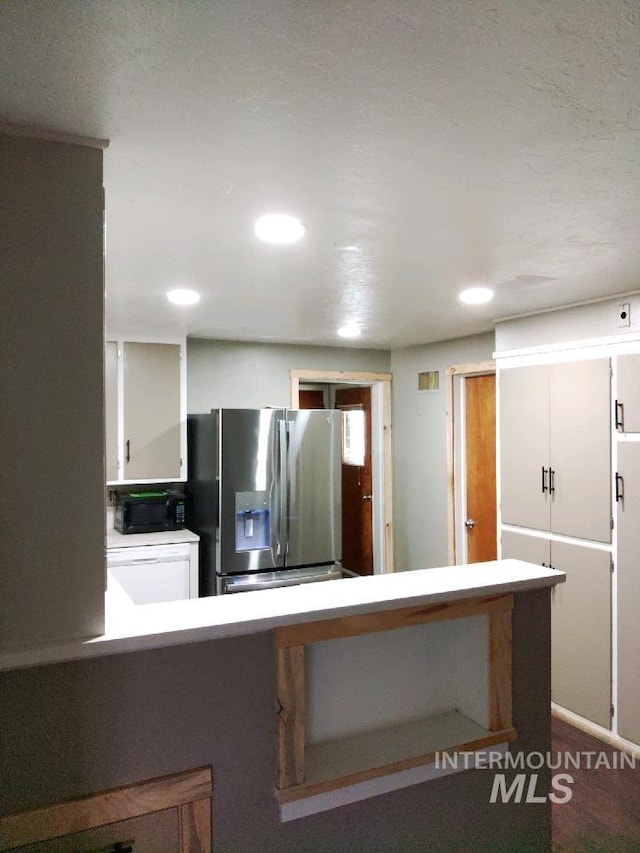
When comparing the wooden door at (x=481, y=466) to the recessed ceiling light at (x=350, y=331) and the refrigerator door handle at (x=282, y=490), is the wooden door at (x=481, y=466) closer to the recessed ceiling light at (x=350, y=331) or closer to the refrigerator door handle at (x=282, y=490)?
the recessed ceiling light at (x=350, y=331)

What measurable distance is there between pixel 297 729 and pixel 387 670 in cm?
38

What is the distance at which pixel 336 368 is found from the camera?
5102 mm

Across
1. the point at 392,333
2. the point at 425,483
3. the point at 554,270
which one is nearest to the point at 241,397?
the point at 392,333

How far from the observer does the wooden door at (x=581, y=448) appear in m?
3.03

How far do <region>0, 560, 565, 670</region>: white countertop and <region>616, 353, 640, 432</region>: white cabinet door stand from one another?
1.39 meters

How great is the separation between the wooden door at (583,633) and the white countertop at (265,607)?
4.76 feet

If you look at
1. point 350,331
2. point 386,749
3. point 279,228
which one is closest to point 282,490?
point 350,331

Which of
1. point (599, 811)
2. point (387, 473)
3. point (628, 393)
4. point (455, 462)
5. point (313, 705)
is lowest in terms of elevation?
point (599, 811)

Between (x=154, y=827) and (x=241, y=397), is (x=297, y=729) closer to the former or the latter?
(x=154, y=827)


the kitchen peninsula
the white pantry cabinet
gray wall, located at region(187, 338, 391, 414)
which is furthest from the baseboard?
gray wall, located at region(187, 338, 391, 414)

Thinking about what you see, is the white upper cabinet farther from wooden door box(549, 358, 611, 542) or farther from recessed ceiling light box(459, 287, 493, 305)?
recessed ceiling light box(459, 287, 493, 305)

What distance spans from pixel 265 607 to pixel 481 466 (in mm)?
3258

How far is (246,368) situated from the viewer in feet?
15.5

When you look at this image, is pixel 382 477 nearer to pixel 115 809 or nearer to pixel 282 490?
pixel 282 490
